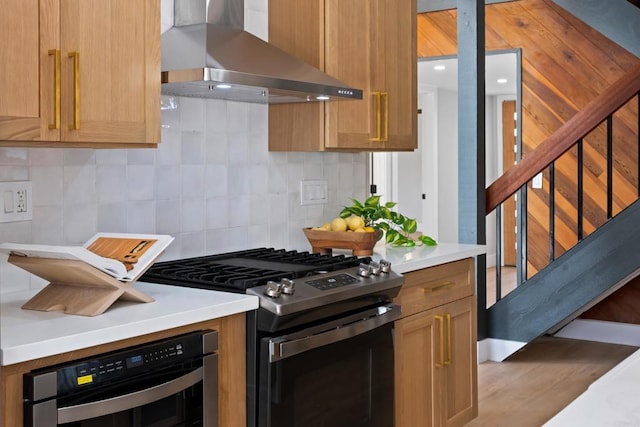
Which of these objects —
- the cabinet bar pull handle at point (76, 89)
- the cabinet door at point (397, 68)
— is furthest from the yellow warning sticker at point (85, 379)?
the cabinet door at point (397, 68)

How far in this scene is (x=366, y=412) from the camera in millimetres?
2945

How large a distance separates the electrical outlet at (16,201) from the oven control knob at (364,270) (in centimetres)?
115

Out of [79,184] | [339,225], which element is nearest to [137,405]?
[79,184]

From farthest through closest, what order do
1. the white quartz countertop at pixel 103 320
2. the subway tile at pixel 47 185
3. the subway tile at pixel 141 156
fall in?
the subway tile at pixel 141 156 < the subway tile at pixel 47 185 < the white quartz countertop at pixel 103 320

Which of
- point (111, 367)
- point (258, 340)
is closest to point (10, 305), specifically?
point (111, 367)

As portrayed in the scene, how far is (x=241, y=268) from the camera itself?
286 centimetres

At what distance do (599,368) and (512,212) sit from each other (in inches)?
206

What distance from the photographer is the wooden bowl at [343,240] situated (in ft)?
11.5

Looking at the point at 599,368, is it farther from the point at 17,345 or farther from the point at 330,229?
the point at 17,345

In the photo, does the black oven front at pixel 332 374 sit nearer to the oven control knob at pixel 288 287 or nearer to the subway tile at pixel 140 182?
the oven control knob at pixel 288 287

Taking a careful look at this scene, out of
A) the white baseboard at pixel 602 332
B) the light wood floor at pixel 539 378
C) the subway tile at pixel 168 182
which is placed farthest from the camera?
the white baseboard at pixel 602 332

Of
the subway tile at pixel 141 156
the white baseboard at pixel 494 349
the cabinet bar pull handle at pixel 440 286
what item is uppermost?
the subway tile at pixel 141 156

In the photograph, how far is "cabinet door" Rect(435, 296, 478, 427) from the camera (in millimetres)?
3604

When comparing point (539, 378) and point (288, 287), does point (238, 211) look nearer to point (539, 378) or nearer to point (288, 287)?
point (288, 287)
